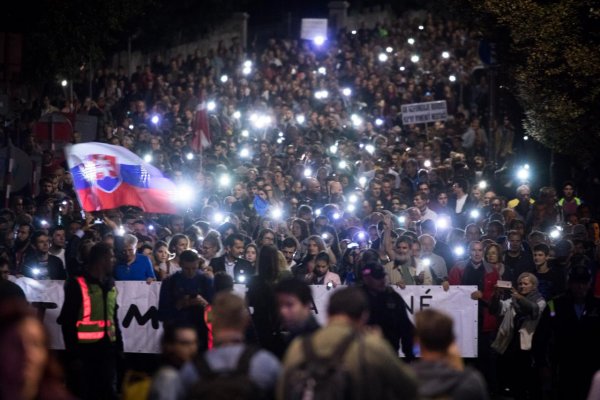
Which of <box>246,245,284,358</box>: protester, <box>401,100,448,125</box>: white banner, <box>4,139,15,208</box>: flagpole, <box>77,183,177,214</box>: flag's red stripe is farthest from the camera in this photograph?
<box>401,100,448,125</box>: white banner

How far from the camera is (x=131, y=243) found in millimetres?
14992

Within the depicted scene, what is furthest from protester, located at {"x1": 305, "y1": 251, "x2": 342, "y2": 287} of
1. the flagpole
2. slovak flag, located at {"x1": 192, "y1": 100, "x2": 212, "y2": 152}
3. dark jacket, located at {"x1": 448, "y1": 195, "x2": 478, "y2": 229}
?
slovak flag, located at {"x1": 192, "y1": 100, "x2": 212, "y2": 152}

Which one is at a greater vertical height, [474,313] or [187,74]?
[187,74]

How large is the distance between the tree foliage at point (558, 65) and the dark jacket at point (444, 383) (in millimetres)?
12402

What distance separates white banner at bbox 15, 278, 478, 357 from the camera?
15.0 m

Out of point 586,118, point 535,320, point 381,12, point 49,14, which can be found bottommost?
point 535,320

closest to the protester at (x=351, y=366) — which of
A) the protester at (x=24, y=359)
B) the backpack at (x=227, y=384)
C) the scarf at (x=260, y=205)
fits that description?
the backpack at (x=227, y=384)

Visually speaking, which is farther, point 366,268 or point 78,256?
point 78,256

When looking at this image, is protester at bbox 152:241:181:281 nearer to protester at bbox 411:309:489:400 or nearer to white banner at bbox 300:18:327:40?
protester at bbox 411:309:489:400

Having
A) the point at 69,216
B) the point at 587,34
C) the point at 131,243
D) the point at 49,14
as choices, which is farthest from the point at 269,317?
the point at 49,14

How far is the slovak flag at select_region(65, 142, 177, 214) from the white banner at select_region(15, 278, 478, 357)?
118 inches

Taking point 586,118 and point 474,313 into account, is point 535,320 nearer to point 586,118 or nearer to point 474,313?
point 474,313

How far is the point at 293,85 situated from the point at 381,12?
82.3 feet

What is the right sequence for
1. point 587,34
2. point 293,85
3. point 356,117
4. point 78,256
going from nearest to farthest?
point 78,256 → point 587,34 → point 356,117 → point 293,85
